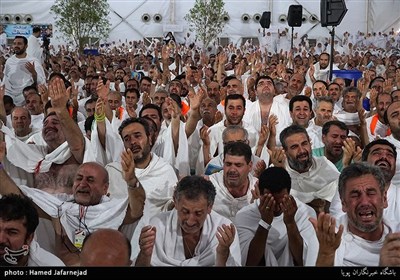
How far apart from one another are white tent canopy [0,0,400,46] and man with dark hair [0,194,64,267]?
61.5 feet

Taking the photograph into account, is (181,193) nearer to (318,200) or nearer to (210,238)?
(210,238)

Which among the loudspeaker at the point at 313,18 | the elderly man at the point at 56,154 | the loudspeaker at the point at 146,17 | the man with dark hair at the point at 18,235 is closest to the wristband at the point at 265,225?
the man with dark hair at the point at 18,235

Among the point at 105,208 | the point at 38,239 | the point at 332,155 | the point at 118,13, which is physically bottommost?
the point at 38,239

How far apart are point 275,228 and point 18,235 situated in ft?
4.28

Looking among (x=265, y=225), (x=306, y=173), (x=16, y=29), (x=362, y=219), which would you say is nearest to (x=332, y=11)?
(x=306, y=173)

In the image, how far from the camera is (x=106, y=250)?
6.51 feet

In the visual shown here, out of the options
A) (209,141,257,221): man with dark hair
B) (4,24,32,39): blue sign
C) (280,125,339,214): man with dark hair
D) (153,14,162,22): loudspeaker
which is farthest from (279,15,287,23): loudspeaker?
(209,141,257,221): man with dark hair

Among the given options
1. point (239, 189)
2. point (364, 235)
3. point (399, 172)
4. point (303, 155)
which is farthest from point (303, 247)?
point (399, 172)

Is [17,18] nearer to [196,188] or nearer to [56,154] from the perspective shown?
[56,154]

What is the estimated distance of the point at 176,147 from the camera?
432 cm

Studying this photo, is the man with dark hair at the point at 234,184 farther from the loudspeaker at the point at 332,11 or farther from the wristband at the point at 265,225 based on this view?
the loudspeaker at the point at 332,11
